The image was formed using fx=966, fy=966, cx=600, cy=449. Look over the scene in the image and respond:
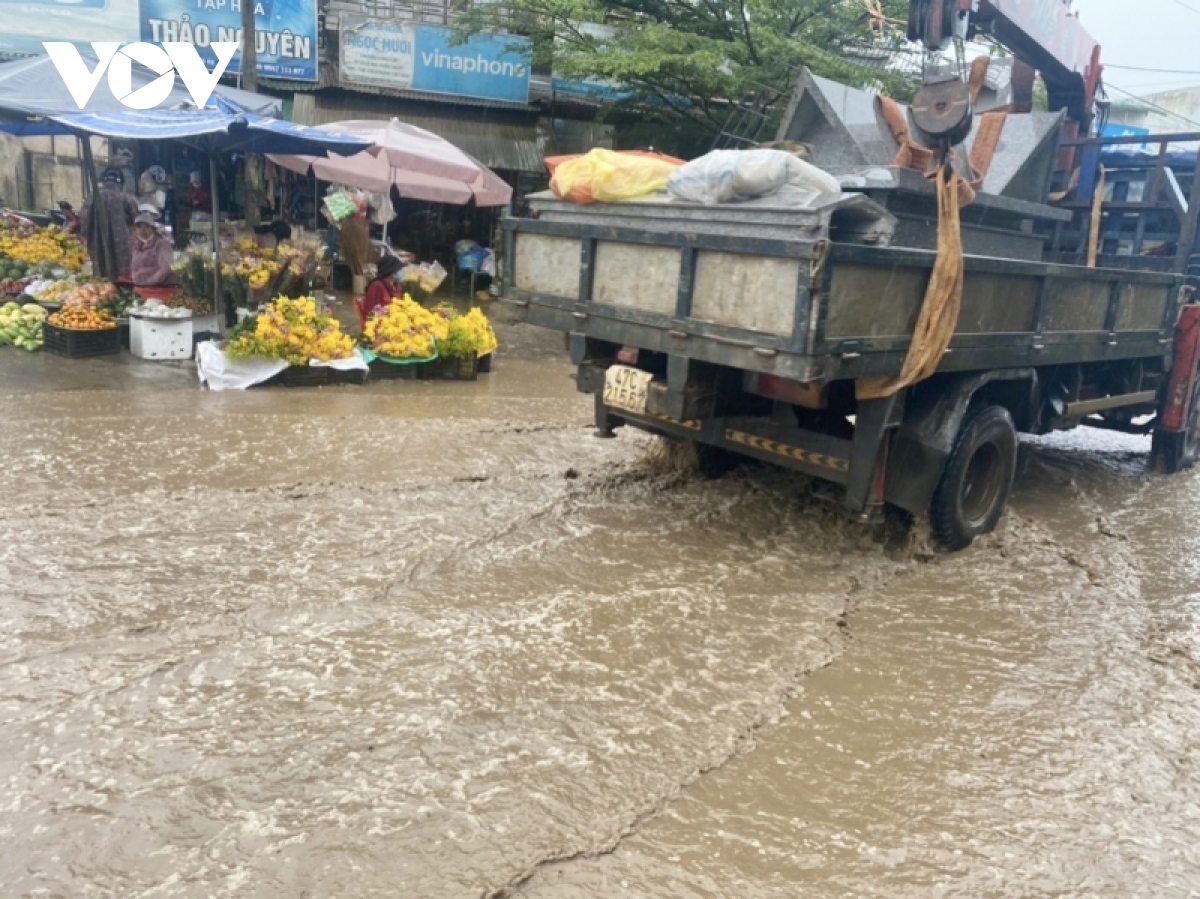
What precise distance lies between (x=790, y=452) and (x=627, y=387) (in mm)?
962

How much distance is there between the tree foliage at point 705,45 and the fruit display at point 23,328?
7.59 m

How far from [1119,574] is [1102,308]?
1713mm

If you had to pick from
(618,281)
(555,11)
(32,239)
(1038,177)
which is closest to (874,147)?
(1038,177)

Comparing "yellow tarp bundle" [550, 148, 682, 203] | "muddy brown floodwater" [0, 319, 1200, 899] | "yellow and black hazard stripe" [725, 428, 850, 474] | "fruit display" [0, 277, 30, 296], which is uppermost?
"yellow tarp bundle" [550, 148, 682, 203]

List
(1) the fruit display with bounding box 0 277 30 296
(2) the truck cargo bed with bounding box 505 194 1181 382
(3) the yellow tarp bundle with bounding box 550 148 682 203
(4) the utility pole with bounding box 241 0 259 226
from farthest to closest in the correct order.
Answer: (4) the utility pole with bounding box 241 0 259 226 < (1) the fruit display with bounding box 0 277 30 296 < (3) the yellow tarp bundle with bounding box 550 148 682 203 < (2) the truck cargo bed with bounding box 505 194 1181 382

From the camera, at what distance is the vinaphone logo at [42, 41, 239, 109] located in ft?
36.6

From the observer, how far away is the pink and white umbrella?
13.7 m

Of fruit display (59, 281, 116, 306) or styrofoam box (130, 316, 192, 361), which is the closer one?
styrofoam box (130, 316, 192, 361)

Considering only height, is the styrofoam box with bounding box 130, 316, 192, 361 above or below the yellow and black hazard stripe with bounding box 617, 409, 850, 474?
below

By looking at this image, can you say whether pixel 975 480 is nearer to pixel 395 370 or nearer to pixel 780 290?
pixel 780 290

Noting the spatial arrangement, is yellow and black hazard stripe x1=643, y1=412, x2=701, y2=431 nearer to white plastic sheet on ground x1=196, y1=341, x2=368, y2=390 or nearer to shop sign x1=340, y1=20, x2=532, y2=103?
white plastic sheet on ground x1=196, y1=341, x2=368, y2=390

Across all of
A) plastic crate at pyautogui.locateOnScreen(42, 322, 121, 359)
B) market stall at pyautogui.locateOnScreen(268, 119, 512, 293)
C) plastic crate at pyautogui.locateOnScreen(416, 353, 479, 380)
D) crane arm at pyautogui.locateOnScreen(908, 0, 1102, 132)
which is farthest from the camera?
market stall at pyautogui.locateOnScreen(268, 119, 512, 293)

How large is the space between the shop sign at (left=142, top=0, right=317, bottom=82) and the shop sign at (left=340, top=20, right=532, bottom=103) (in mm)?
718

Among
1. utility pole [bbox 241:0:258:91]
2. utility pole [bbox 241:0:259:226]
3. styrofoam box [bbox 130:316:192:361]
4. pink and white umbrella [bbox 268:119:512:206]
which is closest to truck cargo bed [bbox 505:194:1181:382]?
styrofoam box [bbox 130:316:192:361]
